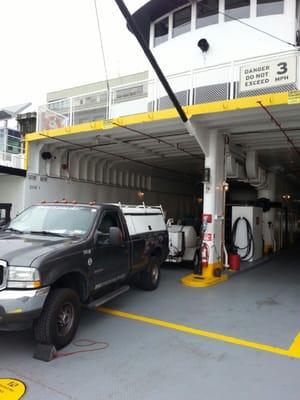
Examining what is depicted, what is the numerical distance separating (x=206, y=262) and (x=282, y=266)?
3766 mm

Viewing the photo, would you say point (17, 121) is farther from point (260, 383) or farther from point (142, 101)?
point (260, 383)

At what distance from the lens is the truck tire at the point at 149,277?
7.62 m

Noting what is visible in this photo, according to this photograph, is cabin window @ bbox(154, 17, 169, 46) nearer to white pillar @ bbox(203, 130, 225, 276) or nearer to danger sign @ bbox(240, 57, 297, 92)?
white pillar @ bbox(203, 130, 225, 276)

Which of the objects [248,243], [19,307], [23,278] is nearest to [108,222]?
[23,278]

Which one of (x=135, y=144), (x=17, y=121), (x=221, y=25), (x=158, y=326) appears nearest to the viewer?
(x=158, y=326)

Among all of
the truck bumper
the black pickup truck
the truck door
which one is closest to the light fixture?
the black pickup truck

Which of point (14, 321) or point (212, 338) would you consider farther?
point (212, 338)

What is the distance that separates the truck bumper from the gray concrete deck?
52cm

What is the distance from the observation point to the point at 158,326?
5.53 m

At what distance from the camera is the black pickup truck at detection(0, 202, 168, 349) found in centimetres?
399

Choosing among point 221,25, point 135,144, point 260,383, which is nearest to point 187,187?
point 135,144

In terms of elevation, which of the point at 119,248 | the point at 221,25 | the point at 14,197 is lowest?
the point at 119,248

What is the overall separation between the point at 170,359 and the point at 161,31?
12.6 metres

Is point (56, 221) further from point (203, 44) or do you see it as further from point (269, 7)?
point (269, 7)
